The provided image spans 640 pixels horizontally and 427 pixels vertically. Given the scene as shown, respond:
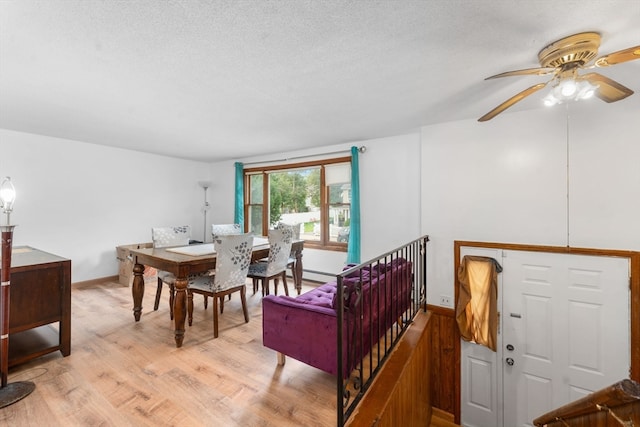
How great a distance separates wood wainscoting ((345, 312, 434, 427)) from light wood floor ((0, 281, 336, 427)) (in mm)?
343

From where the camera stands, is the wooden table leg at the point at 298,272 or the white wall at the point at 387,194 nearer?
the white wall at the point at 387,194

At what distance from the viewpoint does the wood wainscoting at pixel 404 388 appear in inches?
58.5

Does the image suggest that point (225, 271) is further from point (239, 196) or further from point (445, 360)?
point (239, 196)

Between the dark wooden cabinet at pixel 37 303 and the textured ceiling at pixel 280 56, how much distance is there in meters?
1.49

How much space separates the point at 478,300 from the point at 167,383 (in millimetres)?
2962

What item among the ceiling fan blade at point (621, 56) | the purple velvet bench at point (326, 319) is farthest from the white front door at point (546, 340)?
the ceiling fan blade at point (621, 56)

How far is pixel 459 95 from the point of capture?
91.4 inches

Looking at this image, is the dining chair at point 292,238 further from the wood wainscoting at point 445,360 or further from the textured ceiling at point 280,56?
the wood wainscoting at point 445,360

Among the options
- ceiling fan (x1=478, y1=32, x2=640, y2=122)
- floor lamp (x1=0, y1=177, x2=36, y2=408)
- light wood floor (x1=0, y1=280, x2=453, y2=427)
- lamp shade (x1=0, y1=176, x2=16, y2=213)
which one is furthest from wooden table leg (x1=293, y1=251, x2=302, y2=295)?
ceiling fan (x1=478, y1=32, x2=640, y2=122)

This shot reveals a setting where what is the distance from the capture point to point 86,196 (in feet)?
13.9

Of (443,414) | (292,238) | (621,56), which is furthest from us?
(292,238)

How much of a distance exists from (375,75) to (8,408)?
132 inches

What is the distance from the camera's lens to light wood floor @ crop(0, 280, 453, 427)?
163cm

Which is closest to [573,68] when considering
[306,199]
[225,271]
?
[225,271]
